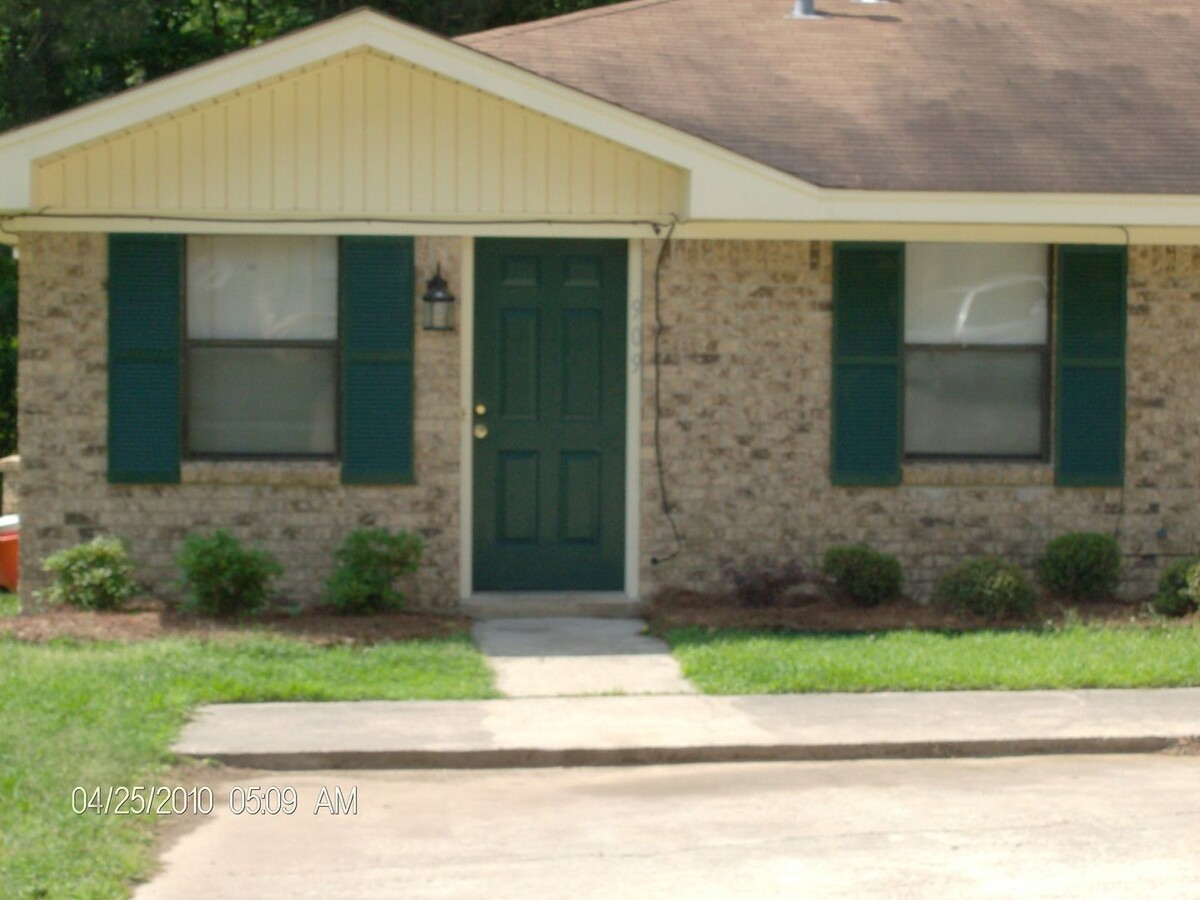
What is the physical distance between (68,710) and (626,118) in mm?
5016

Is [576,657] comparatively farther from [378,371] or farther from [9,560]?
[9,560]

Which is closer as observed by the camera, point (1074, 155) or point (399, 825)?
point (399, 825)

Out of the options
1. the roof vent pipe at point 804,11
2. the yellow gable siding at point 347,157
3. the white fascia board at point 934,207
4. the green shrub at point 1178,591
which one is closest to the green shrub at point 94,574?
the yellow gable siding at point 347,157

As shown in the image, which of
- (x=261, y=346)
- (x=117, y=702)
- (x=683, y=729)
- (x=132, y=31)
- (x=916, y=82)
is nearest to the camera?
(x=683, y=729)

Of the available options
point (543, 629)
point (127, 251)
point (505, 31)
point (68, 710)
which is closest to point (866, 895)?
point (68, 710)

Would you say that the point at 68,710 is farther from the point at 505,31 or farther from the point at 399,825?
the point at 505,31

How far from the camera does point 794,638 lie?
1071 centimetres

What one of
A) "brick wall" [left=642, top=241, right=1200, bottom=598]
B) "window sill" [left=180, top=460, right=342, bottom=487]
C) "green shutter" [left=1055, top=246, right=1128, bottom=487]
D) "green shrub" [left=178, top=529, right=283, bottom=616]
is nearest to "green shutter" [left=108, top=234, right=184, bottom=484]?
"window sill" [left=180, top=460, right=342, bottom=487]

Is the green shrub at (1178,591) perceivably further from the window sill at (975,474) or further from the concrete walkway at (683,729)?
the concrete walkway at (683,729)

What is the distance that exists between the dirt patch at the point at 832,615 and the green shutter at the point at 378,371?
6.46 feet

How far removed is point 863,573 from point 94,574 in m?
4.87

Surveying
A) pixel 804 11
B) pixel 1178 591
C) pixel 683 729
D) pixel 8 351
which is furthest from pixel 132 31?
pixel 683 729

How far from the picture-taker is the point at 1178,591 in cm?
1139

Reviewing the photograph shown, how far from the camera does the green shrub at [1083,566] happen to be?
38.4ft
